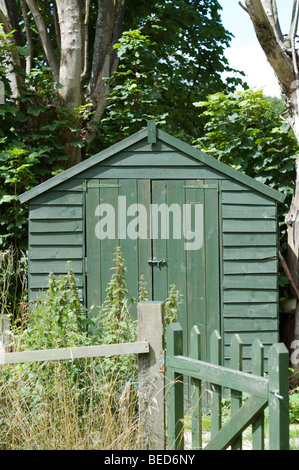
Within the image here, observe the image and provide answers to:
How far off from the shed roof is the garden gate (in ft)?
11.7

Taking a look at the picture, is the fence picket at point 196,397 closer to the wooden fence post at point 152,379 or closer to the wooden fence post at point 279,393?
the wooden fence post at point 152,379

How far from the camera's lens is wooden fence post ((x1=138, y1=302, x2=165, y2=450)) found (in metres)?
3.37

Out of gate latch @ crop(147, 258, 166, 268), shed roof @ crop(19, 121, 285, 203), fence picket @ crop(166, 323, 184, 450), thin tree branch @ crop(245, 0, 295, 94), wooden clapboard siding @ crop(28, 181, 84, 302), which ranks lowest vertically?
fence picket @ crop(166, 323, 184, 450)

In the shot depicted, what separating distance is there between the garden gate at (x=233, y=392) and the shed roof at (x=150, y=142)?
357 cm

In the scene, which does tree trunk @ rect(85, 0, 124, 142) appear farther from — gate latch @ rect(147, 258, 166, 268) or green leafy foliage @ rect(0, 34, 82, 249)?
gate latch @ rect(147, 258, 166, 268)

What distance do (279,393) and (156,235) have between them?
408 centimetres

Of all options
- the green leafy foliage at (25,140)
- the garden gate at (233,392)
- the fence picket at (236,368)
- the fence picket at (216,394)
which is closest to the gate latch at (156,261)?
the green leafy foliage at (25,140)

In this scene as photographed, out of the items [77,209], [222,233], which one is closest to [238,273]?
[222,233]

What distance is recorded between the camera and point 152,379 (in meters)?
3.39

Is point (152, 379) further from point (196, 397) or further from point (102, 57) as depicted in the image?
point (102, 57)

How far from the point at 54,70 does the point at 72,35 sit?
0.93 meters

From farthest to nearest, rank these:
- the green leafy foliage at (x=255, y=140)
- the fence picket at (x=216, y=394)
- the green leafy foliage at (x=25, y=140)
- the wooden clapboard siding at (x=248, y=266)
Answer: the green leafy foliage at (x=255, y=140), the green leafy foliage at (x=25, y=140), the wooden clapboard siding at (x=248, y=266), the fence picket at (x=216, y=394)

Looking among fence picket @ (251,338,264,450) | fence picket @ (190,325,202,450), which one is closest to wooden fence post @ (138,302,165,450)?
fence picket @ (190,325,202,450)

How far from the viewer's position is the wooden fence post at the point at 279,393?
8.29ft
